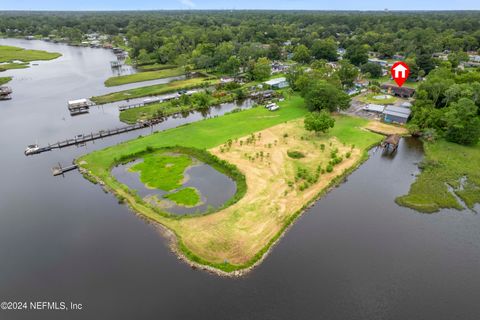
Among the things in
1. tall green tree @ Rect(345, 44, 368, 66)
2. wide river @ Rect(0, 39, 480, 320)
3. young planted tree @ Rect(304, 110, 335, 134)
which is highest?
tall green tree @ Rect(345, 44, 368, 66)

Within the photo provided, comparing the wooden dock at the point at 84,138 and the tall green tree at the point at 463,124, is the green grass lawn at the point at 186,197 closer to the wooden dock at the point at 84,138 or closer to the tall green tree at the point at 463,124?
the wooden dock at the point at 84,138

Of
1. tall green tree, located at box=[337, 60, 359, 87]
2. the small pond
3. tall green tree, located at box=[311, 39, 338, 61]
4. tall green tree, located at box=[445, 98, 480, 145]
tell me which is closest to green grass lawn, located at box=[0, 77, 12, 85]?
the small pond

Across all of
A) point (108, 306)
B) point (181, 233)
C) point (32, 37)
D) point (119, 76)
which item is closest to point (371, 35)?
point (119, 76)

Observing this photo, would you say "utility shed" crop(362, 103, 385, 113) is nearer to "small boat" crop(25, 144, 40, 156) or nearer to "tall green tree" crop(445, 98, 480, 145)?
"tall green tree" crop(445, 98, 480, 145)

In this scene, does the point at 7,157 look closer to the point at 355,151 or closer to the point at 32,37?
the point at 355,151

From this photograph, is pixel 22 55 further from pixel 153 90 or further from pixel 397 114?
pixel 397 114

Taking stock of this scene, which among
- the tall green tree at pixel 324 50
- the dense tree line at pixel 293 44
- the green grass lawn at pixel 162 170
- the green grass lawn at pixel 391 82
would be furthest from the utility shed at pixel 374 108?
the tall green tree at pixel 324 50

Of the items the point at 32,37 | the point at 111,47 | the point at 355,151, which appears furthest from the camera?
the point at 32,37
